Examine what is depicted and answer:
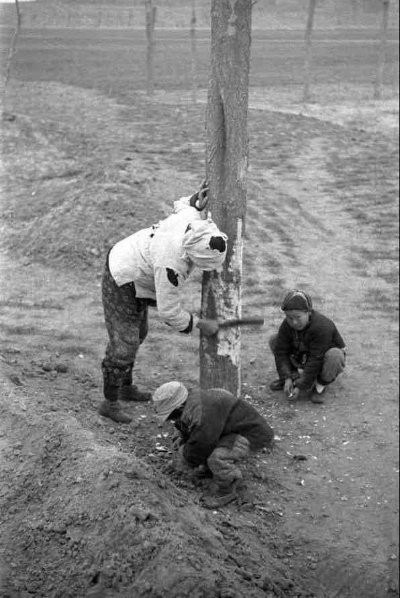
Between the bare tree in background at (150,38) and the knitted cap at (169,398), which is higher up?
the bare tree in background at (150,38)

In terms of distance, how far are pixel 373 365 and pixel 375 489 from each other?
1911mm

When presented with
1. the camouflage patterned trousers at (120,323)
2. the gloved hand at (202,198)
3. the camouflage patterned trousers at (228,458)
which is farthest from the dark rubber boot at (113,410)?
the gloved hand at (202,198)

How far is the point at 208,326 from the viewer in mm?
5746

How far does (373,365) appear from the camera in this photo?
7.12 m

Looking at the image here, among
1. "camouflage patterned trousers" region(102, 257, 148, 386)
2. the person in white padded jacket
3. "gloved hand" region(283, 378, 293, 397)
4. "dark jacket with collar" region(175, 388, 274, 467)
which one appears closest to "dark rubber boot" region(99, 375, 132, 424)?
the person in white padded jacket

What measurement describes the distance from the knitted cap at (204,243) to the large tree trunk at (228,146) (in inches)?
14.4

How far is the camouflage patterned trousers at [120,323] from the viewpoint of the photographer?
5.79 m

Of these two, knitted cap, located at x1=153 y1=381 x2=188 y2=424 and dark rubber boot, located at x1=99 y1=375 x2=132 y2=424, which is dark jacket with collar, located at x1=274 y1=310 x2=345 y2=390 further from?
knitted cap, located at x1=153 y1=381 x2=188 y2=424

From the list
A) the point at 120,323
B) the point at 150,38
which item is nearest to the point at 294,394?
the point at 120,323

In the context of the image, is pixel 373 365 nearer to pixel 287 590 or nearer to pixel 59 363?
pixel 59 363

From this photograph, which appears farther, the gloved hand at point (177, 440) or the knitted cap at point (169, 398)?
the gloved hand at point (177, 440)

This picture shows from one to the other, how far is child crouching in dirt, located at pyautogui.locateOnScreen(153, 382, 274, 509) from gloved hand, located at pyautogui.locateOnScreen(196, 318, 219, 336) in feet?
1.45

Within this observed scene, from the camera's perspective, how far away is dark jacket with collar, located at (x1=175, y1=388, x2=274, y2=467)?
17.5ft

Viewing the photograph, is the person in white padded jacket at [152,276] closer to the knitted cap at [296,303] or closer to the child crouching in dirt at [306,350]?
the knitted cap at [296,303]
